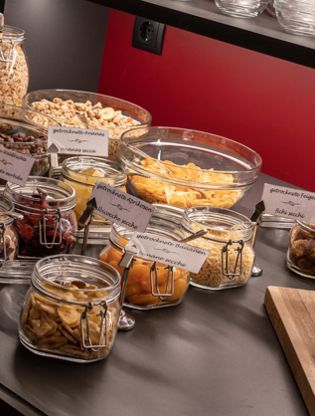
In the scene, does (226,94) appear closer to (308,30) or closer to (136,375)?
(308,30)

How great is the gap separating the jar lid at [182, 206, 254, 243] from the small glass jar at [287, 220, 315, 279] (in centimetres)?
15

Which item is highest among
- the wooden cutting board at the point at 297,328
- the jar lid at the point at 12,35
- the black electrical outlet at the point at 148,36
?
the jar lid at the point at 12,35

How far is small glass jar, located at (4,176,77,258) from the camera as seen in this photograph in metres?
1.59

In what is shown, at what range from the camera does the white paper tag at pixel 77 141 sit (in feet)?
6.05

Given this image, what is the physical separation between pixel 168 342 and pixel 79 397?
25 centimetres

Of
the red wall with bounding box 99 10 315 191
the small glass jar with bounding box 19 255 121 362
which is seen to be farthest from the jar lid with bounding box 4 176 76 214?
the red wall with bounding box 99 10 315 191

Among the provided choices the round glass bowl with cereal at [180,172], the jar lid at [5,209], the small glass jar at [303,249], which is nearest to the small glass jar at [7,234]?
the jar lid at [5,209]

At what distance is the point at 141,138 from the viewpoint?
2086 millimetres

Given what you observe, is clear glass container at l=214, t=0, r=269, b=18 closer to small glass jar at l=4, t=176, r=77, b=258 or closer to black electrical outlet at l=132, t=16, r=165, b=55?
small glass jar at l=4, t=176, r=77, b=258

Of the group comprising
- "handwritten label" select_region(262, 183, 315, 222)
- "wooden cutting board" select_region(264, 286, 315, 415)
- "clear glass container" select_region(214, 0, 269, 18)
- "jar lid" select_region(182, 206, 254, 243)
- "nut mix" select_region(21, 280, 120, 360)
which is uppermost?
"clear glass container" select_region(214, 0, 269, 18)

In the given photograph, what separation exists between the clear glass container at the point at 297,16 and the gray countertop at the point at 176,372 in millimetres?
528

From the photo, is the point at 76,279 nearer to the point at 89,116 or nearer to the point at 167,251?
the point at 167,251

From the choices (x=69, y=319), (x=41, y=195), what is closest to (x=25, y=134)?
(x=41, y=195)

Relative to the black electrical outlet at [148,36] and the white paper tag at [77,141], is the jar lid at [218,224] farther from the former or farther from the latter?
the black electrical outlet at [148,36]
